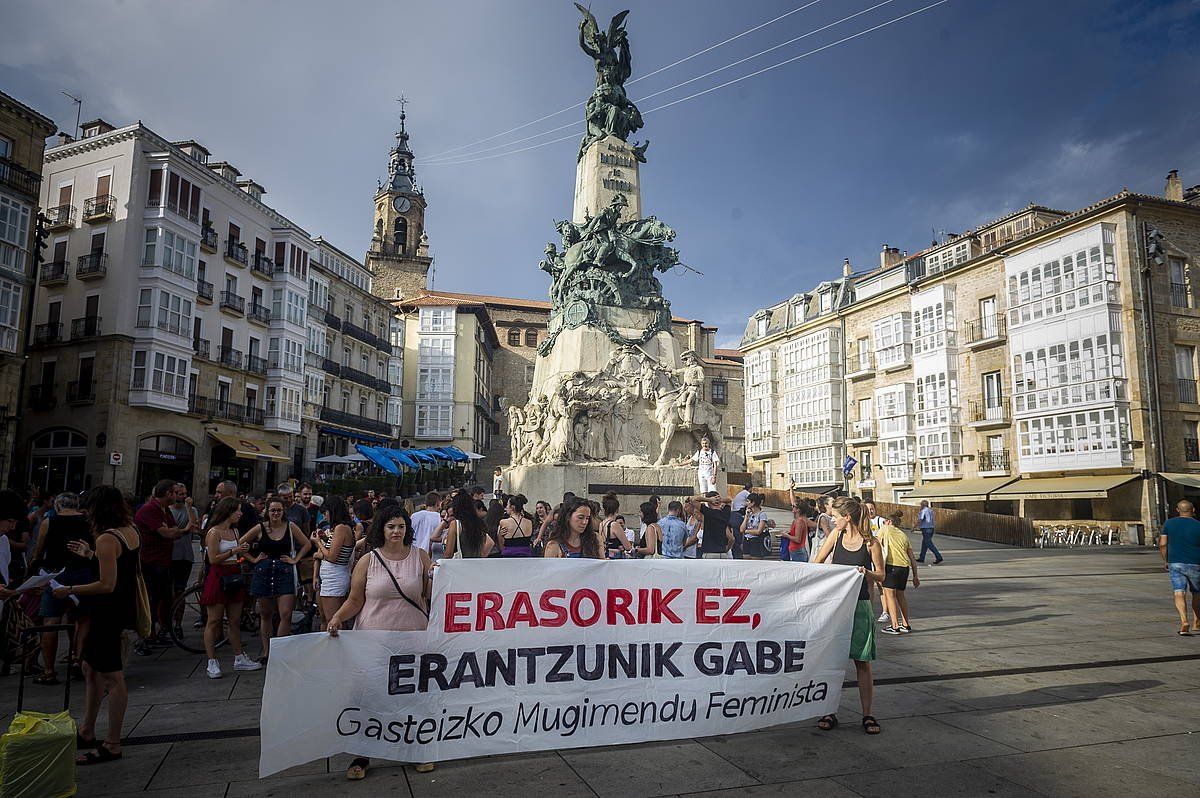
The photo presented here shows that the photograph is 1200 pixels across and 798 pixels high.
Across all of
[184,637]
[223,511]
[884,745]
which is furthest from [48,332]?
[884,745]

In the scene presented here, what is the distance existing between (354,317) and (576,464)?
38619 millimetres

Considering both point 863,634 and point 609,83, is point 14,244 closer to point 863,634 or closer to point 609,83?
point 609,83

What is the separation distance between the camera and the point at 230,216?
3634 cm

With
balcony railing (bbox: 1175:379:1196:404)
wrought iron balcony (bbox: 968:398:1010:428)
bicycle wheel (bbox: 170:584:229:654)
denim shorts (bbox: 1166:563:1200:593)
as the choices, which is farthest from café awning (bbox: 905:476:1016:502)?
bicycle wheel (bbox: 170:584:229:654)

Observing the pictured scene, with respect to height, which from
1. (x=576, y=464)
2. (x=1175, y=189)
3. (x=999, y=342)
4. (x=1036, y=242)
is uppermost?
(x=1175, y=189)

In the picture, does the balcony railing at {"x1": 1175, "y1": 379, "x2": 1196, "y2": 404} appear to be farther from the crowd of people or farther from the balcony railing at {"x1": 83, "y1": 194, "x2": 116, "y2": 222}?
the balcony railing at {"x1": 83, "y1": 194, "x2": 116, "y2": 222}

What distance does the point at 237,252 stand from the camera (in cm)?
3656

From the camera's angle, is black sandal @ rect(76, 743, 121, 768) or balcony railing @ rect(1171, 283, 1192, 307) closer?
black sandal @ rect(76, 743, 121, 768)

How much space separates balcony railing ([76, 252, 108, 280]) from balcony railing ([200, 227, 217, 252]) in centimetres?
431

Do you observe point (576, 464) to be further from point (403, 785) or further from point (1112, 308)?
point (1112, 308)

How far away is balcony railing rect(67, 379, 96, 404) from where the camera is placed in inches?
1148

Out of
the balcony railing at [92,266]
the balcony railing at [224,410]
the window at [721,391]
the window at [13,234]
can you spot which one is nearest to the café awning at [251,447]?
the balcony railing at [224,410]

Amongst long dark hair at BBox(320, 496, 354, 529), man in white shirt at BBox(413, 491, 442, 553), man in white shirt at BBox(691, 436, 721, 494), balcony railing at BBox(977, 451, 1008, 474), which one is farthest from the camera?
balcony railing at BBox(977, 451, 1008, 474)

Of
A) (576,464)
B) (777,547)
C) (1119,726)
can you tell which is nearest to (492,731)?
(1119,726)
